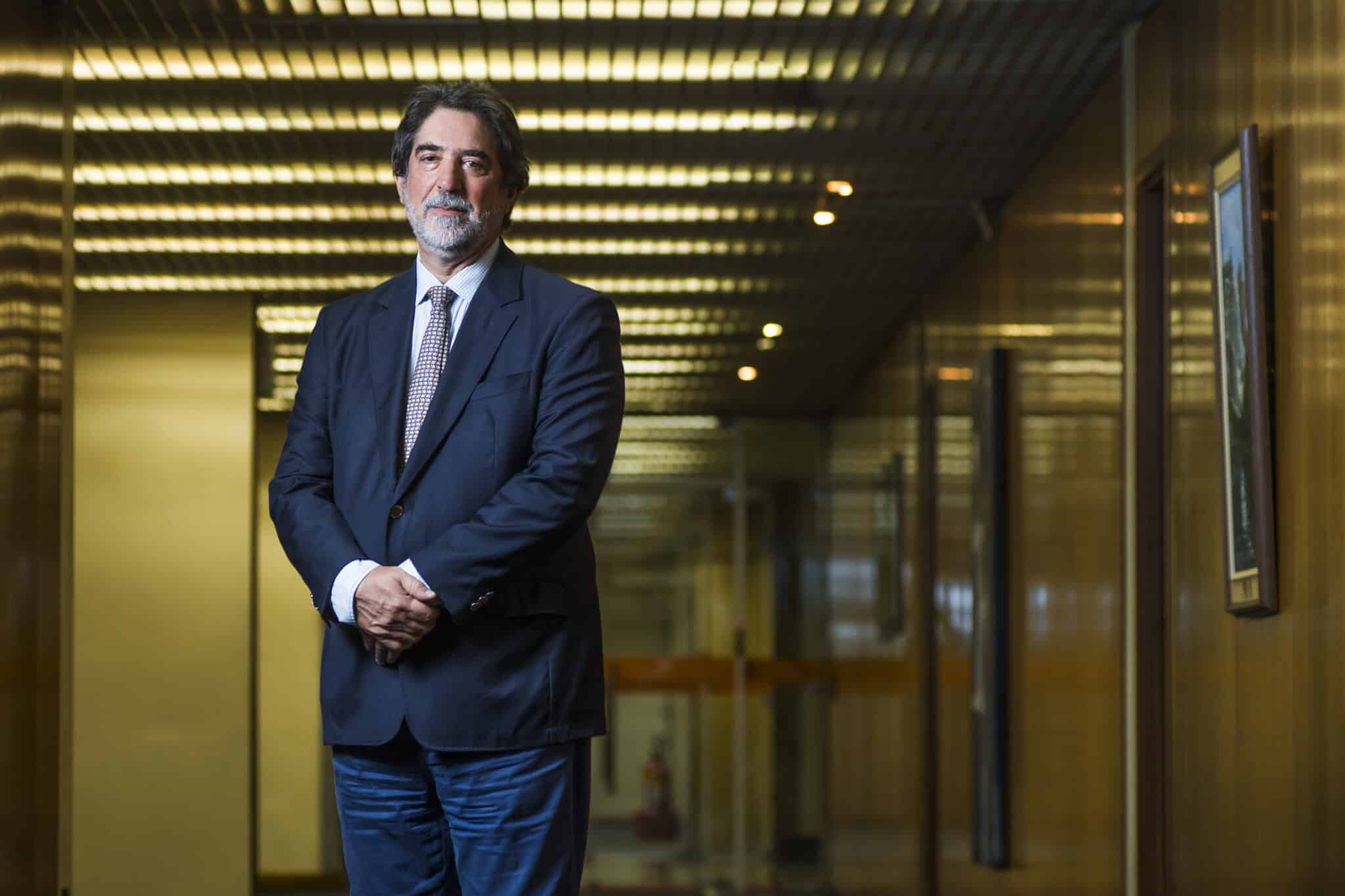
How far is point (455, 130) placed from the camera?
2.07m

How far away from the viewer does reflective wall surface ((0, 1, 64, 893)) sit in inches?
175

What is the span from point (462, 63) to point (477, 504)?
367 cm

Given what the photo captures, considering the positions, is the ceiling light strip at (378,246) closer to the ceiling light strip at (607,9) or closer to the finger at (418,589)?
the ceiling light strip at (607,9)

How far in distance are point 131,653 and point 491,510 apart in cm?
719

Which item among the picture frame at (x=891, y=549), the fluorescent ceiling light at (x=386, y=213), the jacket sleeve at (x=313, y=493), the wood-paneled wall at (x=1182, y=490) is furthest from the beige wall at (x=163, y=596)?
the jacket sleeve at (x=313, y=493)

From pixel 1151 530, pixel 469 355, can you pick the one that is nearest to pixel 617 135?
pixel 1151 530

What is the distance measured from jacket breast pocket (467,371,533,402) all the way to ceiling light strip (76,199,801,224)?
200 inches

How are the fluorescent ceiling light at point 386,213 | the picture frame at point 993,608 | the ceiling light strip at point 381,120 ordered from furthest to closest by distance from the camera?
the fluorescent ceiling light at point 386,213 < the picture frame at point 993,608 < the ceiling light strip at point 381,120

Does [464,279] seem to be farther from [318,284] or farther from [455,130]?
[318,284]

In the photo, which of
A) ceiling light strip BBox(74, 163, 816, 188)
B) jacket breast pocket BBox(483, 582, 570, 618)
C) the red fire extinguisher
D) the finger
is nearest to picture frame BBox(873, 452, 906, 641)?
the red fire extinguisher

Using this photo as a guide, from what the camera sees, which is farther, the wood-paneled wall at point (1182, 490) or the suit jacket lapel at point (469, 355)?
the wood-paneled wall at point (1182, 490)

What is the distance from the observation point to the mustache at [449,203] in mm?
2062

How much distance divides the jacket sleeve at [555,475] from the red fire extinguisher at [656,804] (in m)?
10.4

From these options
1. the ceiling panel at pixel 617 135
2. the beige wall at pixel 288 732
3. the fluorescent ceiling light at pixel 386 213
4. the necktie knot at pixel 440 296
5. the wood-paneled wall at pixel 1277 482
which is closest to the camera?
the necktie knot at pixel 440 296
